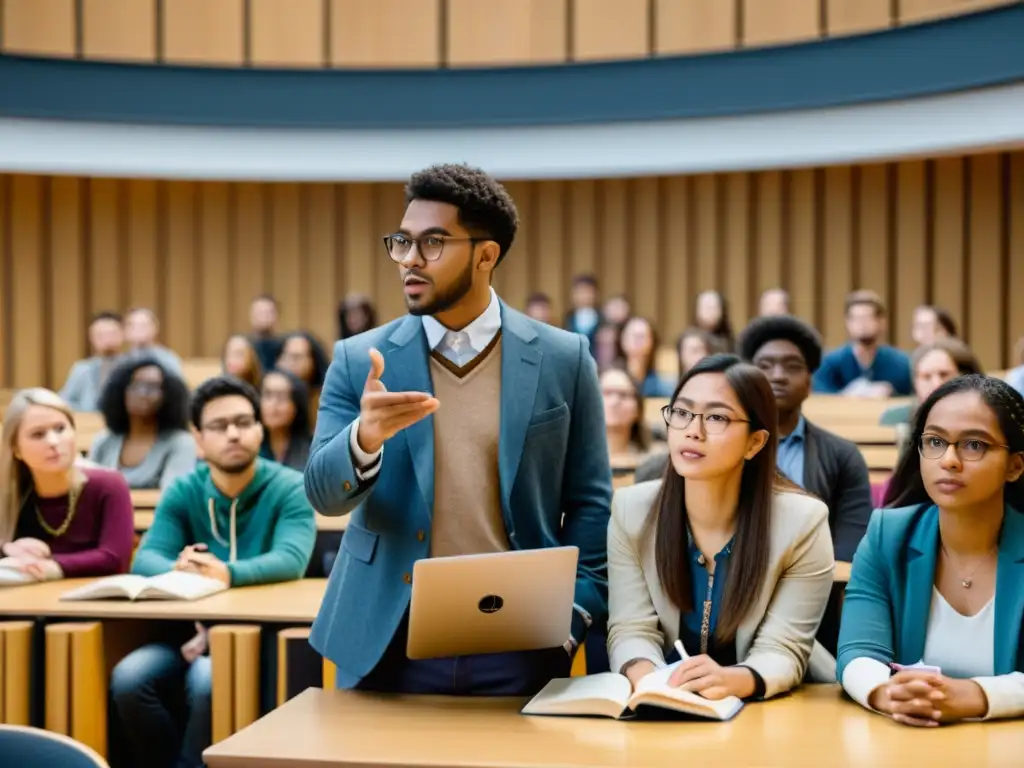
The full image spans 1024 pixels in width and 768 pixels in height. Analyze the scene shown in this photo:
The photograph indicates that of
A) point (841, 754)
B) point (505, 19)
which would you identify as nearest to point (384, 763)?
point (841, 754)

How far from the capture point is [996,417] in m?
Result: 2.12

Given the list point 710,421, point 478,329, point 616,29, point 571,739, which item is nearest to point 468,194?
point 478,329

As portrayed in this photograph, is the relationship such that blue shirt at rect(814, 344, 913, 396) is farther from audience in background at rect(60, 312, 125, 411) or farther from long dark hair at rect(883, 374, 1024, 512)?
long dark hair at rect(883, 374, 1024, 512)

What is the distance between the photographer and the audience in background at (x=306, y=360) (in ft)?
20.2

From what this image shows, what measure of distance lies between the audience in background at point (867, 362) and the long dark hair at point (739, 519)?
175 inches

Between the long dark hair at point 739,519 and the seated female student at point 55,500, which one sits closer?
the long dark hair at point 739,519

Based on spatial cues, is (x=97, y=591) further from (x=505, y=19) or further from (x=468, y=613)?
(x=505, y=19)

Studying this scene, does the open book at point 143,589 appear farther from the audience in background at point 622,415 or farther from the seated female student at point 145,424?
the audience in background at point 622,415

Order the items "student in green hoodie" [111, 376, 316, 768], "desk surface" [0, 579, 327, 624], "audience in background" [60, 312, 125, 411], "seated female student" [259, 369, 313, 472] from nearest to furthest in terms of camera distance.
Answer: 1. "desk surface" [0, 579, 327, 624]
2. "student in green hoodie" [111, 376, 316, 768]
3. "seated female student" [259, 369, 313, 472]
4. "audience in background" [60, 312, 125, 411]

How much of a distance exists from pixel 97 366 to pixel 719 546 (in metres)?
6.34

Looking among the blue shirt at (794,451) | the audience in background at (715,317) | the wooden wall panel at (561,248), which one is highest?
the wooden wall panel at (561,248)

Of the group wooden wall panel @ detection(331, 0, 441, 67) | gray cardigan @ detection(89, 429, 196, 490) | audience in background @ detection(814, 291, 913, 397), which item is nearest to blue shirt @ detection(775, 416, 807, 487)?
gray cardigan @ detection(89, 429, 196, 490)

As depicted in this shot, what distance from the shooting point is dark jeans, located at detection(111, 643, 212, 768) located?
10.1 feet

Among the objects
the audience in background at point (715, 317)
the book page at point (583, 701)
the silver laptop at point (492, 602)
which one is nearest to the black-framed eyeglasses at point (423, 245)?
the silver laptop at point (492, 602)
